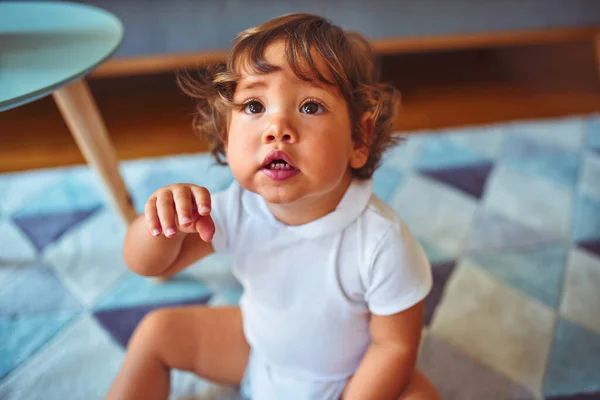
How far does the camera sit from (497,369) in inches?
28.6

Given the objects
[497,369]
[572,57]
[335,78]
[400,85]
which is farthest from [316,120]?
[572,57]

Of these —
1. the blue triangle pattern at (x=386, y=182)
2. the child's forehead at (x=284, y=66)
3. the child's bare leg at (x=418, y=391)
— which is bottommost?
the blue triangle pattern at (x=386, y=182)

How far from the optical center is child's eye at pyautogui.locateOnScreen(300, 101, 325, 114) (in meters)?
0.45

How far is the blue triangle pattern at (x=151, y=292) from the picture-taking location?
85 cm

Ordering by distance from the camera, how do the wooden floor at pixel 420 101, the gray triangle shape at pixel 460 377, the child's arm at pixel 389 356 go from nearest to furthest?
the child's arm at pixel 389 356, the gray triangle shape at pixel 460 377, the wooden floor at pixel 420 101

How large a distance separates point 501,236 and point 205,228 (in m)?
0.73

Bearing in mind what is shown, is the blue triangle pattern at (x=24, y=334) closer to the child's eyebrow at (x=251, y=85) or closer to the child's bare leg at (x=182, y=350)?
the child's bare leg at (x=182, y=350)

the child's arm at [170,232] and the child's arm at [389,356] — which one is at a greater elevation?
the child's arm at [170,232]

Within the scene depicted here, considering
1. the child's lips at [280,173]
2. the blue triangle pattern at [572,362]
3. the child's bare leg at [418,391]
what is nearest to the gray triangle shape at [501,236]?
the blue triangle pattern at [572,362]

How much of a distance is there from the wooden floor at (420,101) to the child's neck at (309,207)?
83cm

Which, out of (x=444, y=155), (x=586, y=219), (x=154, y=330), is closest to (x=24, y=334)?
(x=154, y=330)

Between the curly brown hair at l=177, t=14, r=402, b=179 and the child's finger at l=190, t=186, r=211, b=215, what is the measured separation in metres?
0.09

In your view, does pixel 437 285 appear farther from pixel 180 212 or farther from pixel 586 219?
pixel 180 212

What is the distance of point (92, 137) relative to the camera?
731 mm
